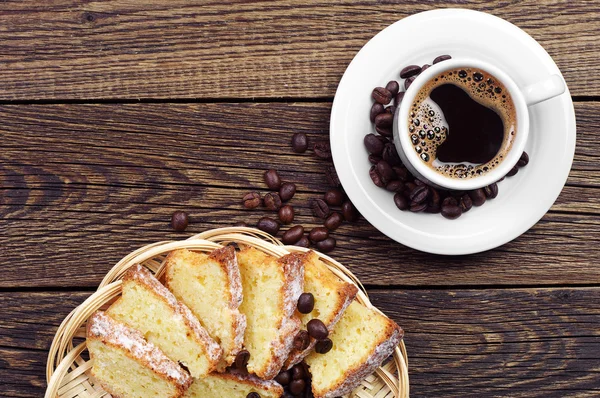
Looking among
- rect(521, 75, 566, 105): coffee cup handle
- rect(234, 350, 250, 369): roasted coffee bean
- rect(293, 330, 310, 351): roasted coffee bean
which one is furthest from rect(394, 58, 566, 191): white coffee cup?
rect(234, 350, 250, 369): roasted coffee bean

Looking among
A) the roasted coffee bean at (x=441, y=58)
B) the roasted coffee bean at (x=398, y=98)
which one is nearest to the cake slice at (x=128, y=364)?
the roasted coffee bean at (x=398, y=98)

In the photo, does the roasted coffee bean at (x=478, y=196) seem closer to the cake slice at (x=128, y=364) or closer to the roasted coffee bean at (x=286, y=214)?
the roasted coffee bean at (x=286, y=214)

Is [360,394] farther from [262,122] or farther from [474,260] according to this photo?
[262,122]

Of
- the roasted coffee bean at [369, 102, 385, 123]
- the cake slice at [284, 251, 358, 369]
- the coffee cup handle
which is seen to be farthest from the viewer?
the roasted coffee bean at [369, 102, 385, 123]

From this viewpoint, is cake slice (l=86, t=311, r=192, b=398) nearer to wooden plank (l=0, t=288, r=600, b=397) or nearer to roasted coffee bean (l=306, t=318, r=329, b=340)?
roasted coffee bean (l=306, t=318, r=329, b=340)

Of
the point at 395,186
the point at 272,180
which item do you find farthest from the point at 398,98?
the point at 272,180

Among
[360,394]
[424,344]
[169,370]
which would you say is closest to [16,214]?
[169,370]
